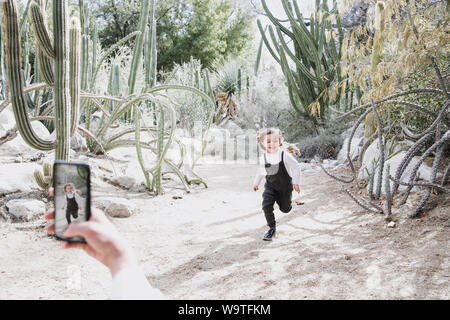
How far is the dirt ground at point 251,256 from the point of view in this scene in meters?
1.84

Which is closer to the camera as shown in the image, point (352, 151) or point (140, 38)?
→ point (140, 38)

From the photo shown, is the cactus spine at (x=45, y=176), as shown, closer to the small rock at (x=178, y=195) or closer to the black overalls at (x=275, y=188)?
the small rock at (x=178, y=195)

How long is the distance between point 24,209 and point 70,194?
235 centimetres

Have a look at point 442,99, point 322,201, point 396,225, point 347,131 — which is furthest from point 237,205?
point 347,131

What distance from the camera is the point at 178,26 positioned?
17312mm

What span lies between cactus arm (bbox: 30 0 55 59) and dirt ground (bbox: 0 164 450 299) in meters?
1.13

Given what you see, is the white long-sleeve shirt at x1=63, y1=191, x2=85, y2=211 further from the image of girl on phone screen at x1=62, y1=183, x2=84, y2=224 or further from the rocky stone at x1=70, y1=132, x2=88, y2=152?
the rocky stone at x1=70, y1=132, x2=88, y2=152

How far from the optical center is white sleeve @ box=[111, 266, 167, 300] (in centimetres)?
56

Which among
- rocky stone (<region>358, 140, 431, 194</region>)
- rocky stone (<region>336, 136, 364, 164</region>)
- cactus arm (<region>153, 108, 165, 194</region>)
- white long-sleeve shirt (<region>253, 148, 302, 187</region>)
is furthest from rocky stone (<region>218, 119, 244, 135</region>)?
white long-sleeve shirt (<region>253, 148, 302, 187</region>)

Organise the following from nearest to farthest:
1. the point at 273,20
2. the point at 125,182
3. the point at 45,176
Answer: the point at 45,176
the point at 125,182
the point at 273,20

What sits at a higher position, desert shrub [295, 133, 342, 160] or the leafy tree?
the leafy tree

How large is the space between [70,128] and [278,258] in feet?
4.72

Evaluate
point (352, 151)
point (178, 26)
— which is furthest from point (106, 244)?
point (178, 26)

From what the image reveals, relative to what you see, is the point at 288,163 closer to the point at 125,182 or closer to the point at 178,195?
the point at 178,195
